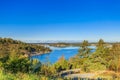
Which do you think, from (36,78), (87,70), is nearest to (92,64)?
(87,70)

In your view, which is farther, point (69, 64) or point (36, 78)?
point (69, 64)

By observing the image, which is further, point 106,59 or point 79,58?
point 79,58

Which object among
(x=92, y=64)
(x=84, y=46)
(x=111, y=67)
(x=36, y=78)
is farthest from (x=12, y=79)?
(x=84, y=46)

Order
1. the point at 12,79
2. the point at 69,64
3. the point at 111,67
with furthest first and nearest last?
the point at 69,64 < the point at 111,67 < the point at 12,79

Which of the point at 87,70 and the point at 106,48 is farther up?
the point at 106,48

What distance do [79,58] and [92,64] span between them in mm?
7169

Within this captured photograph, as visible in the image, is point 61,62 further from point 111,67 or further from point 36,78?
point 36,78

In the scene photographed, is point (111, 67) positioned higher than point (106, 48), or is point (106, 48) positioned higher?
point (106, 48)

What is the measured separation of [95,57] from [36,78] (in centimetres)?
4413

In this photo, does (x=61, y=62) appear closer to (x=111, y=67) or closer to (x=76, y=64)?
(x=76, y=64)

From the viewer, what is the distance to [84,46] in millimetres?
56562

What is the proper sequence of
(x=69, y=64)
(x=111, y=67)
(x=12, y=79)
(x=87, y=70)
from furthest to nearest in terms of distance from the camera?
(x=69, y=64)
(x=87, y=70)
(x=111, y=67)
(x=12, y=79)

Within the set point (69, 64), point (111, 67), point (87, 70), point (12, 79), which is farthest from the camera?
point (69, 64)

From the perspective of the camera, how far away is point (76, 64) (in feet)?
186
